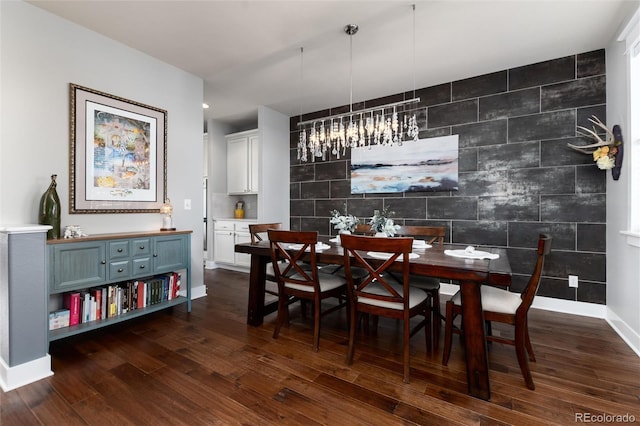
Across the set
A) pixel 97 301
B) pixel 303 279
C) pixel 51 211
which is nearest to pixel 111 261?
pixel 97 301

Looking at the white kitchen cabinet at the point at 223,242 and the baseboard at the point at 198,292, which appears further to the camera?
the white kitchen cabinet at the point at 223,242

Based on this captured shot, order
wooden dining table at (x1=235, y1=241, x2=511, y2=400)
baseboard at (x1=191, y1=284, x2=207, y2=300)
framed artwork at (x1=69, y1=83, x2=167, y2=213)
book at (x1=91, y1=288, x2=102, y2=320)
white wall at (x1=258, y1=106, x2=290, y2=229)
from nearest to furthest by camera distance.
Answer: wooden dining table at (x1=235, y1=241, x2=511, y2=400) → book at (x1=91, y1=288, x2=102, y2=320) → framed artwork at (x1=69, y1=83, x2=167, y2=213) → baseboard at (x1=191, y1=284, x2=207, y2=300) → white wall at (x1=258, y1=106, x2=290, y2=229)

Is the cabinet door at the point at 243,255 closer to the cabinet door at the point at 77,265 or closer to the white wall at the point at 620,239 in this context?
the cabinet door at the point at 77,265

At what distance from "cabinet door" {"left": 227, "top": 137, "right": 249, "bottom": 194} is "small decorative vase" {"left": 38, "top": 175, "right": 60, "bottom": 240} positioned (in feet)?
9.96

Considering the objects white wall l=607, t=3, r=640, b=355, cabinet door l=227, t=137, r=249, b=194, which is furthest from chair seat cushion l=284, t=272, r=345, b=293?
cabinet door l=227, t=137, r=249, b=194

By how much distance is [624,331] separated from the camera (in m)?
2.49

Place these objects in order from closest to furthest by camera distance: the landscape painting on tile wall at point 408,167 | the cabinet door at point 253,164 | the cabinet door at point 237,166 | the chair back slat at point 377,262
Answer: the chair back slat at point 377,262
the landscape painting on tile wall at point 408,167
the cabinet door at point 253,164
the cabinet door at point 237,166

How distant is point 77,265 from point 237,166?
334 cm

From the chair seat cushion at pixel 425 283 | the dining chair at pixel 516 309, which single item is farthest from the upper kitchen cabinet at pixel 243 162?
the dining chair at pixel 516 309

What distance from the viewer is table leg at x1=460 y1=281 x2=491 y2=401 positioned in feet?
5.67

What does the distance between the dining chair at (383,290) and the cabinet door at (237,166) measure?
359 cm

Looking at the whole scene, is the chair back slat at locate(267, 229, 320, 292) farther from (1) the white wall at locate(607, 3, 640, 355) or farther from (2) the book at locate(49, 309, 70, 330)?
(1) the white wall at locate(607, 3, 640, 355)

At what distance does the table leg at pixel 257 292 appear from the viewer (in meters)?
2.78
